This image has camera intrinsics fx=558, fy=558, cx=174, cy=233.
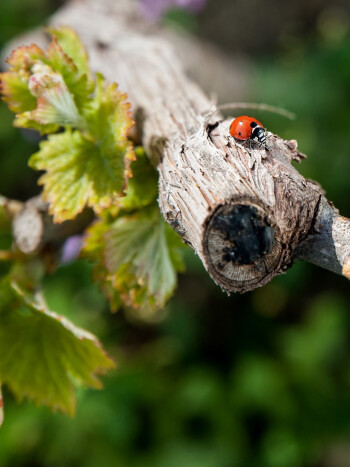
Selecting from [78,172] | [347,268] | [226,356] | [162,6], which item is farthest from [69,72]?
[162,6]

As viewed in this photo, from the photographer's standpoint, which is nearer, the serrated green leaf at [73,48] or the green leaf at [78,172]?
the green leaf at [78,172]

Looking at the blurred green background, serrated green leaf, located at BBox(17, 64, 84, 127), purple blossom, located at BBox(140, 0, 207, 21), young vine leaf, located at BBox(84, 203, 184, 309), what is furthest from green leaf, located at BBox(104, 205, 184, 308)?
purple blossom, located at BBox(140, 0, 207, 21)

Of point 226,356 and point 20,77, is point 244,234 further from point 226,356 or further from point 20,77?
point 226,356

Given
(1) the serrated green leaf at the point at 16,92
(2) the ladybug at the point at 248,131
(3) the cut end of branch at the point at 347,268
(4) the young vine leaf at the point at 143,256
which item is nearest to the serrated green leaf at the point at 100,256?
(4) the young vine leaf at the point at 143,256

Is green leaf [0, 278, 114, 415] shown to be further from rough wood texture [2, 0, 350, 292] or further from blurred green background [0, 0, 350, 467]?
blurred green background [0, 0, 350, 467]

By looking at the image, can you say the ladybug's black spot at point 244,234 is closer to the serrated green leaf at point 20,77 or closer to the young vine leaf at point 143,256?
the young vine leaf at point 143,256


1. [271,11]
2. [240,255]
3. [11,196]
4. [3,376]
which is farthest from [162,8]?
[240,255]

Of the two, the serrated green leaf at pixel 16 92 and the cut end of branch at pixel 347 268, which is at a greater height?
the serrated green leaf at pixel 16 92
